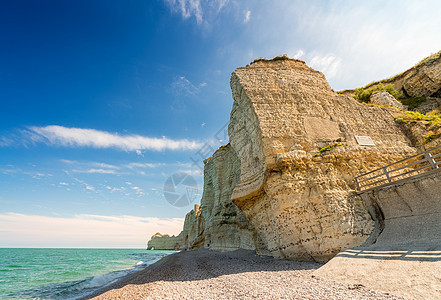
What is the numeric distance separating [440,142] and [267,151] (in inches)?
409

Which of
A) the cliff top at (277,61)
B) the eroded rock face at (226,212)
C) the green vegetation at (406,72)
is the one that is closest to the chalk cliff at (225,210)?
the eroded rock face at (226,212)

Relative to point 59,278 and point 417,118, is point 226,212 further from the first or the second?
point 417,118

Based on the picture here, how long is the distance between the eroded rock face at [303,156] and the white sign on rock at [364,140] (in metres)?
0.34

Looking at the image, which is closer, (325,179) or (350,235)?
(350,235)

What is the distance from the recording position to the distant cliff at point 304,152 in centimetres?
987

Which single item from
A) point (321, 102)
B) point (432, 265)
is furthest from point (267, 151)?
point (432, 265)

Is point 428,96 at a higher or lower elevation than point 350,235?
higher

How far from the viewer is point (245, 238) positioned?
2055cm

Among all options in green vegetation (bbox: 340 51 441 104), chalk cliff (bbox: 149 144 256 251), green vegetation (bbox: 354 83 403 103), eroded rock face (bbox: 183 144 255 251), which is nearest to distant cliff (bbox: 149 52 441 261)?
chalk cliff (bbox: 149 144 256 251)

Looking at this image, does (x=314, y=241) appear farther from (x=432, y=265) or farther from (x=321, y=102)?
(x=321, y=102)

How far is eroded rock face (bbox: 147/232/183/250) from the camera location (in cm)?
7081

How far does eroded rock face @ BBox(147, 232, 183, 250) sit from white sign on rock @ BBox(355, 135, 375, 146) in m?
67.7

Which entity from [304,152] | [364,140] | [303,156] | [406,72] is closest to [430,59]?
[406,72]

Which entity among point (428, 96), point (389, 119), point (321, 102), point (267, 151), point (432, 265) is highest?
point (428, 96)
